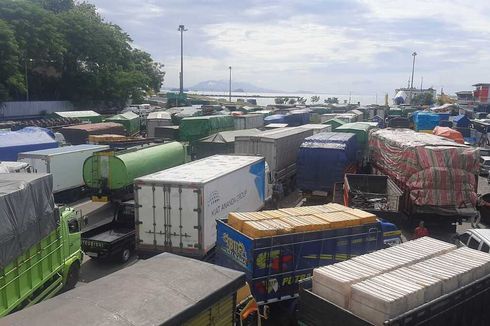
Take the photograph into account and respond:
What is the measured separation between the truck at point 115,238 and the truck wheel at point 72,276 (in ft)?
5.62

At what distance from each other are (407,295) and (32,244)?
7648 mm

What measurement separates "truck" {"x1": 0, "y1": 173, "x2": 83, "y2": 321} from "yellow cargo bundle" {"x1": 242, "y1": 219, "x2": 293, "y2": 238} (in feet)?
15.5

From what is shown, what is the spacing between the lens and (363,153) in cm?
2861

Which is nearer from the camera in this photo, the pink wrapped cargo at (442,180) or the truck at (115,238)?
the truck at (115,238)

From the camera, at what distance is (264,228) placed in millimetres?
10344

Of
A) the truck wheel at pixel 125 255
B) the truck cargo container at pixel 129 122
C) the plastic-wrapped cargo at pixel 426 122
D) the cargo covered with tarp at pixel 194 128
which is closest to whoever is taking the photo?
the truck wheel at pixel 125 255

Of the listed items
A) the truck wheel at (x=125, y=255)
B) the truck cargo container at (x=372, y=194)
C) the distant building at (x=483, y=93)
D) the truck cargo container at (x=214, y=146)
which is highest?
the distant building at (x=483, y=93)

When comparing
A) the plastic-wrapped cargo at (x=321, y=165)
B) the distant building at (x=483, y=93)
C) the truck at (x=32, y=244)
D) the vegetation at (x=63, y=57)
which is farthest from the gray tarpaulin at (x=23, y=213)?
the distant building at (x=483, y=93)

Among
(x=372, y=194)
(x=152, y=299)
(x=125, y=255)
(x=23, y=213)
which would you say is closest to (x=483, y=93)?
(x=372, y=194)

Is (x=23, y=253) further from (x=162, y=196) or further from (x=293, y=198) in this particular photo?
(x=293, y=198)

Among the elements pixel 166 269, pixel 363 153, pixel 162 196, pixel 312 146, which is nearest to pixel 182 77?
pixel 363 153

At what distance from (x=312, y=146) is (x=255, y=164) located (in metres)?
5.14

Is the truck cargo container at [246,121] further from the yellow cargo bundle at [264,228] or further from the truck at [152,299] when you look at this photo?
the truck at [152,299]

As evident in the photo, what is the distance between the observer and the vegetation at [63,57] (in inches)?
1997
